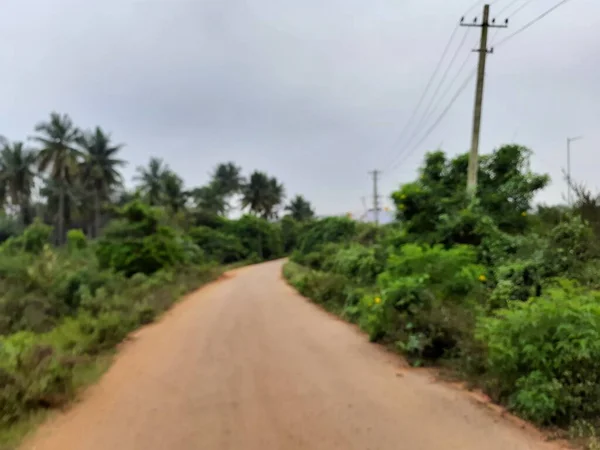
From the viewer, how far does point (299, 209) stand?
89.2 meters

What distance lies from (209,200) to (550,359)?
61.2m

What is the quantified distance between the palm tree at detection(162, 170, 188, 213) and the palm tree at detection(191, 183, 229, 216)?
628 centimetres

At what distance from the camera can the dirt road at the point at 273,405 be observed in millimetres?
5344

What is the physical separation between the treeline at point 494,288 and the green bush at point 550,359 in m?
0.01

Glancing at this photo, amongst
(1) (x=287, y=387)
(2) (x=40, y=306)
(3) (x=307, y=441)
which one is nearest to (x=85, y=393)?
(1) (x=287, y=387)

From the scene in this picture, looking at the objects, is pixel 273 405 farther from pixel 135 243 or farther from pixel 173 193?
pixel 173 193

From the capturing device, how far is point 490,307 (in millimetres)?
9414

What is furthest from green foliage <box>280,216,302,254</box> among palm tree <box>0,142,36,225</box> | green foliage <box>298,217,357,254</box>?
palm tree <box>0,142,36,225</box>

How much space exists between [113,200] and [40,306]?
41949mm

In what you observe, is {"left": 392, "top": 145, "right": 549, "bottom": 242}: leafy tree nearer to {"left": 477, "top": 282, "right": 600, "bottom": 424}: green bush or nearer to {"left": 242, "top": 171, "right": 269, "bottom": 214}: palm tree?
{"left": 477, "top": 282, "right": 600, "bottom": 424}: green bush

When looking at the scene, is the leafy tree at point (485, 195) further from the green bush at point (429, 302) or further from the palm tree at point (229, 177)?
the palm tree at point (229, 177)

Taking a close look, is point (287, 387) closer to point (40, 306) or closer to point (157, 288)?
point (40, 306)

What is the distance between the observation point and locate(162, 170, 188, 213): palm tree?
55.0 meters

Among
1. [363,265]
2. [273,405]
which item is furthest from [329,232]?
[273,405]
